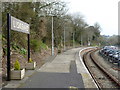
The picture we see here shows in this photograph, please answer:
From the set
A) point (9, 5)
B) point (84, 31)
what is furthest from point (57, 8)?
point (84, 31)

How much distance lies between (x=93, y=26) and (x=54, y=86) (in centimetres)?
8233

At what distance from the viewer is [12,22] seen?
7.56 metres

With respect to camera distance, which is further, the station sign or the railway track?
the railway track

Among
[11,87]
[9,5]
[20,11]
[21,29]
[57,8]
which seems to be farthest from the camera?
[57,8]

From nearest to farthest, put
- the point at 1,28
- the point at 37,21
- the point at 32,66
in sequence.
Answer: the point at 32,66 → the point at 1,28 → the point at 37,21

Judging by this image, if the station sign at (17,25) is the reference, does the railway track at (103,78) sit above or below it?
below

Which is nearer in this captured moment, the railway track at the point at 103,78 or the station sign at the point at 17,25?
the station sign at the point at 17,25

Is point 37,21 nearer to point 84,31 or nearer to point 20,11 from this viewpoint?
point 20,11

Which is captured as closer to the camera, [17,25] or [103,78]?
[17,25]

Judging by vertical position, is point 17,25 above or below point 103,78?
above

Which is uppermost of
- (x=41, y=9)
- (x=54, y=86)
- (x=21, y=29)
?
(x=41, y=9)

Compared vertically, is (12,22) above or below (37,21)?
below

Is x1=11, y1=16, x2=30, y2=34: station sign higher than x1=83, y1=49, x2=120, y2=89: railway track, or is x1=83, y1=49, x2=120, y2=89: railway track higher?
x1=11, y1=16, x2=30, y2=34: station sign

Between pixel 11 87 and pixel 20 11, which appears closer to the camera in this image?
pixel 11 87
